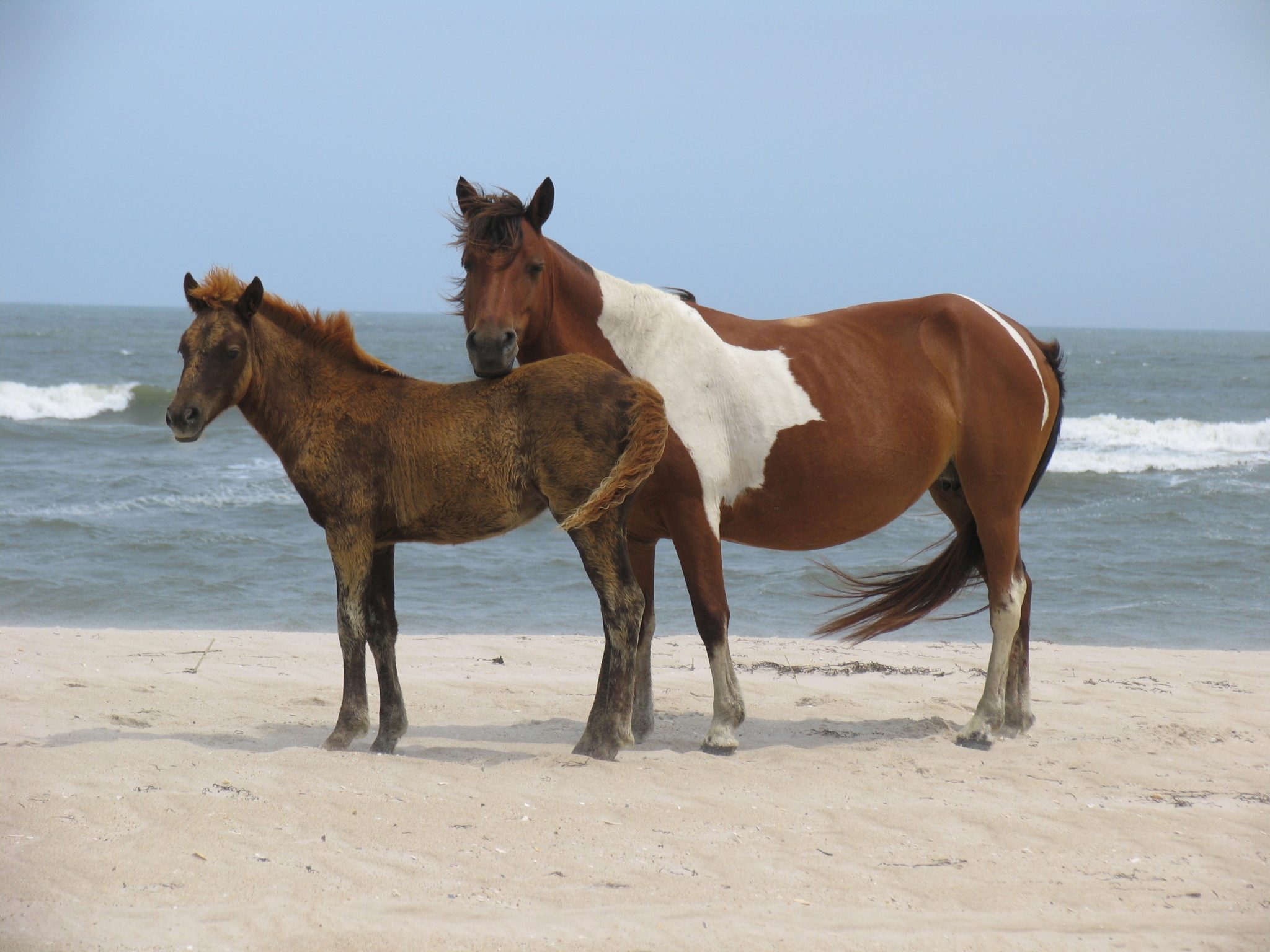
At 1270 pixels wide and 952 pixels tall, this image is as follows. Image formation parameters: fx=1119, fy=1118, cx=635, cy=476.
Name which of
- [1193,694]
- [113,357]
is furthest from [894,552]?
[113,357]

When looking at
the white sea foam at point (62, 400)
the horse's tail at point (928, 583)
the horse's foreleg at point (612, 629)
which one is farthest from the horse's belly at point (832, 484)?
the white sea foam at point (62, 400)

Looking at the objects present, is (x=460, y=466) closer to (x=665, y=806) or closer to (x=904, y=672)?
(x=665, y=806)

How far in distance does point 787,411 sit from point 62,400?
25455mm

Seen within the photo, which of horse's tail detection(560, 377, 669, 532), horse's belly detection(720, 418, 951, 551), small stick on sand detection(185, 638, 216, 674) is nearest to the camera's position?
horse's tail detection(560, 377, 669, 532)

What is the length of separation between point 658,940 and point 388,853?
1.00 m

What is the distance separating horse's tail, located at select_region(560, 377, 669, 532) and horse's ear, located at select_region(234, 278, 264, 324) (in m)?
1.50

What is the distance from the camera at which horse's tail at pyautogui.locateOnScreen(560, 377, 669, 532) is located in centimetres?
422

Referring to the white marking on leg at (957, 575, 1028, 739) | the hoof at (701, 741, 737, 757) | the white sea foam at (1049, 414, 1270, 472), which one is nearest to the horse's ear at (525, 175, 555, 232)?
the hoof at (701, 741, 737, 757)

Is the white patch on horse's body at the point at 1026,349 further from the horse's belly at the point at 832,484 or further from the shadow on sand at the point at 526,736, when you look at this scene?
the shadow on sand at the point at 526,736

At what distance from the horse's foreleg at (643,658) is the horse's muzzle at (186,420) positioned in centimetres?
188

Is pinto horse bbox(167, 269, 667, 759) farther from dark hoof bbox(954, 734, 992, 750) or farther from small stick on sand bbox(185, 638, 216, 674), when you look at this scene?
small stick on sand bbox(185, 638, 216, 674)

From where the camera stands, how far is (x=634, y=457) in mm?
4266

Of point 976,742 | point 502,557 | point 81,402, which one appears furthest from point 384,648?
point 81,402

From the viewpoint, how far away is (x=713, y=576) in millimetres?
4672
